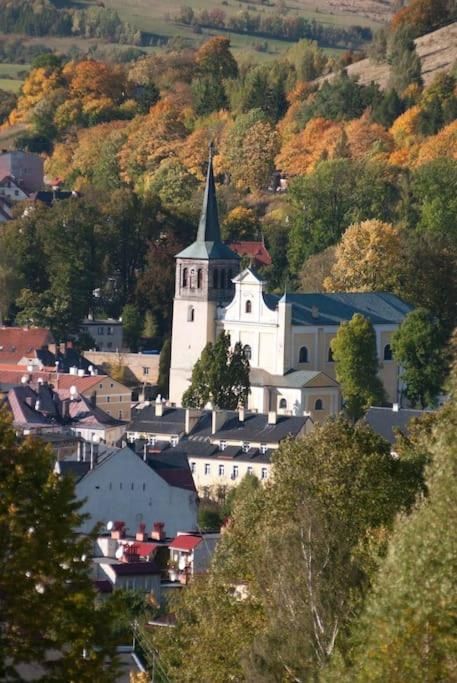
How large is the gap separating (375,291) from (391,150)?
2380 centimetres

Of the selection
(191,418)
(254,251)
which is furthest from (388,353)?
(254,251)

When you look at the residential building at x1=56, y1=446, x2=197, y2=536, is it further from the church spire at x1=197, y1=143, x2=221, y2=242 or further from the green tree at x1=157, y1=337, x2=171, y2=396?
the church spire at x1=197, y1=143, x2=221, y2=242

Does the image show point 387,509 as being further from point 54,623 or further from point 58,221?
point 58,221

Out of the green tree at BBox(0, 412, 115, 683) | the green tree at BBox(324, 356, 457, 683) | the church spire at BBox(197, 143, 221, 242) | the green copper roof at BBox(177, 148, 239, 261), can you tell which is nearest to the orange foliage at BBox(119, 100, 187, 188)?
the green copper roof at BBox(177, 148, 239, 261)

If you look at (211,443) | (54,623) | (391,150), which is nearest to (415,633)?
(54,623)

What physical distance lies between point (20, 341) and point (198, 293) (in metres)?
5.88

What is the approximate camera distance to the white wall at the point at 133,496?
60.7 m

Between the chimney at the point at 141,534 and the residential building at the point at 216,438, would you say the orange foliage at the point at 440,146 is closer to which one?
the residential building at the point at 216,438

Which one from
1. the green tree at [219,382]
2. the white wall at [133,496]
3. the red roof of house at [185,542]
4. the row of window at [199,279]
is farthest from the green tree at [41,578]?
the row of window at [199,279]

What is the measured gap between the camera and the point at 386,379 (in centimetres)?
8056

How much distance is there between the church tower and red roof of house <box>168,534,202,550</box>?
2627 centimetres

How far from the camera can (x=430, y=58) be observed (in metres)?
119

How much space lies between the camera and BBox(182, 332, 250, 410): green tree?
76375 mm

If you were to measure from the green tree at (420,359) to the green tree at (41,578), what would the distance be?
51.9m
